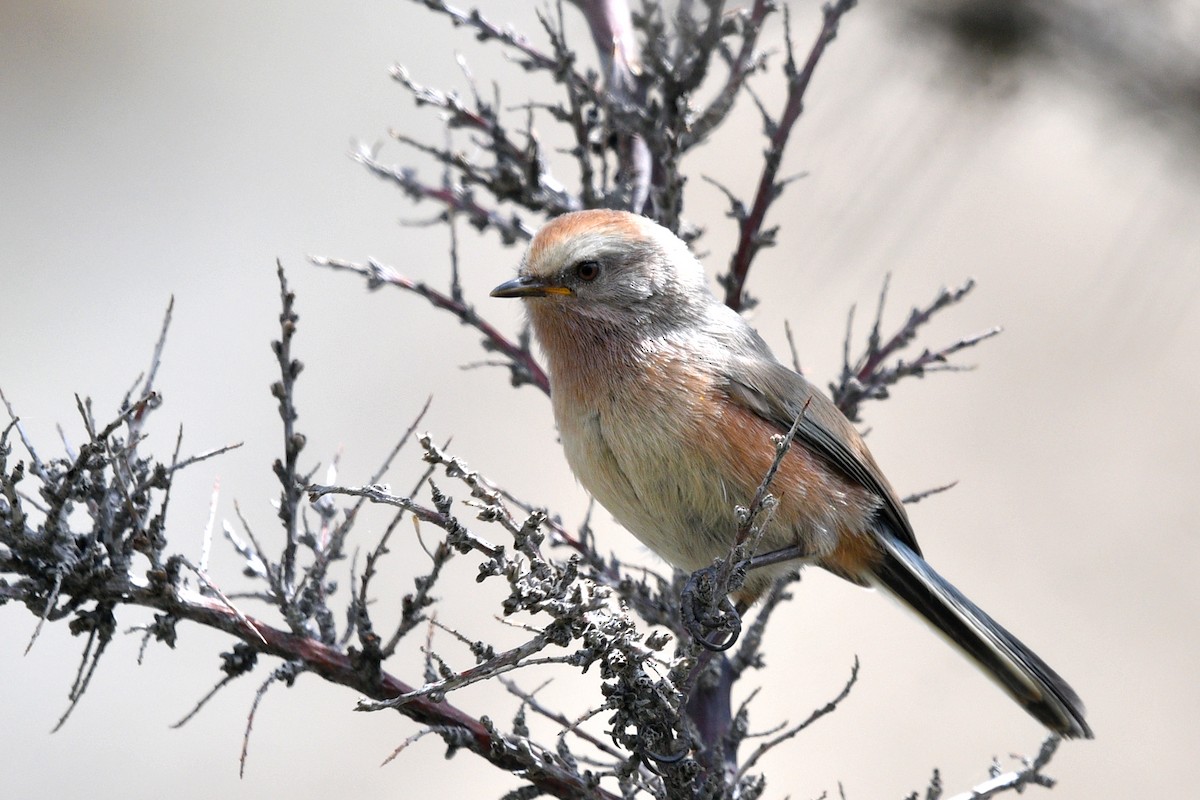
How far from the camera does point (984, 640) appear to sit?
11.9 ft

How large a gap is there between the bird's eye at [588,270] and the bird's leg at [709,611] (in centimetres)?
107

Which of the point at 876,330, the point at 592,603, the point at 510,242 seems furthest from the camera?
the point at 510,242

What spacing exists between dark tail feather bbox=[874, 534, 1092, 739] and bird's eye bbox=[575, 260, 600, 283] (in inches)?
50.4

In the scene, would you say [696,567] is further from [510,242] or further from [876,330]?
[510,242]

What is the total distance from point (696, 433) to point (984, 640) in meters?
1.19

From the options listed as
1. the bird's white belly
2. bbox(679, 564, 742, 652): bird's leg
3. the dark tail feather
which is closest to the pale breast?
the bird's white belly

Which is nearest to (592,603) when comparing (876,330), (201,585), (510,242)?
(201,585)

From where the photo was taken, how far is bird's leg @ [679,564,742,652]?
2670 millimetres

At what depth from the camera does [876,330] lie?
3.68 metres

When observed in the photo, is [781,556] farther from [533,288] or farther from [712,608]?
[533,288]

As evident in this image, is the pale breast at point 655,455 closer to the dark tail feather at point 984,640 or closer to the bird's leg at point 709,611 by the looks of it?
the bird's leg at point 709,611

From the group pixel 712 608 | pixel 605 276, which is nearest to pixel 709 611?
pixel 712 608

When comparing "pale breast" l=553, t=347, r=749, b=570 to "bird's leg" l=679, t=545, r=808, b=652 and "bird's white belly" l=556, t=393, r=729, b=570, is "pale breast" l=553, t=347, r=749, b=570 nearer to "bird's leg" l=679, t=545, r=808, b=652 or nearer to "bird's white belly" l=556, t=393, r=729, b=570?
"bird's white belly" l=556, t=393, r=729, b=570

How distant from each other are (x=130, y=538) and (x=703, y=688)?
180 cm
